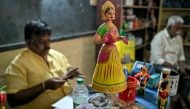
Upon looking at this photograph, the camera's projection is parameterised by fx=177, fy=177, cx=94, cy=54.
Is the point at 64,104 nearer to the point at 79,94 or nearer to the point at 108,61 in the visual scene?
the point at 79,94

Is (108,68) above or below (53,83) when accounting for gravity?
above

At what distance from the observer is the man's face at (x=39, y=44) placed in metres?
1.28

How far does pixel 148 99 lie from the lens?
1021mm

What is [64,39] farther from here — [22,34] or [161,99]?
[161,99]

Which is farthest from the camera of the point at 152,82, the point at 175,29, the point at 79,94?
the point at 175,29

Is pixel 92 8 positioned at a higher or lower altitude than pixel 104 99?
higher

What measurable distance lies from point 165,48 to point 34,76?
1.80 m

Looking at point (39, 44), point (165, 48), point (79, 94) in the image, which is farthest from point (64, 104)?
point (165, 48)

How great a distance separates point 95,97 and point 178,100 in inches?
41.0

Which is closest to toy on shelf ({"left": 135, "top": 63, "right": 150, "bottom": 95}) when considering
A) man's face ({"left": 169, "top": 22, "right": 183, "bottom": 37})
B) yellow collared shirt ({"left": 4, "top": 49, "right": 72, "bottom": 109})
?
yellow collared shirt ({"left": 4, "top": 49, "right": 72, "bottom": 109})

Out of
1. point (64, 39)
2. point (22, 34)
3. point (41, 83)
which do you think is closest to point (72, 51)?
point (64, 39)

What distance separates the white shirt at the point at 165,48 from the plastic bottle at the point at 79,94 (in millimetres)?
1524

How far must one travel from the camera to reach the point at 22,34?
145cm

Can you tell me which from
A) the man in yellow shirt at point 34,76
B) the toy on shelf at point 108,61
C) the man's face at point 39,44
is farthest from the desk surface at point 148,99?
the man's face at point 39,44
